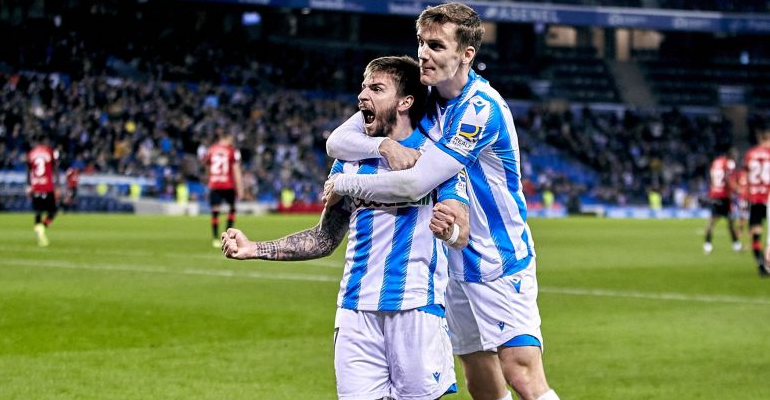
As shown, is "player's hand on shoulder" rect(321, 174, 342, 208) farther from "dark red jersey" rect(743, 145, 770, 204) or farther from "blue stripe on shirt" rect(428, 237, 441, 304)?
"dark red jersey" rect(743, 145, 770, 204)

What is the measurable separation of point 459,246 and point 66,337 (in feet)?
21.2

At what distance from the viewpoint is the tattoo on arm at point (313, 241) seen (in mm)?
4562

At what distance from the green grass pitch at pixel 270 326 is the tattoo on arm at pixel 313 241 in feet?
9.67

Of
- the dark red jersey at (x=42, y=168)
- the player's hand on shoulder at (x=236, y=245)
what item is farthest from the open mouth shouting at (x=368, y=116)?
the dark red jersey at (x=42, y=168)

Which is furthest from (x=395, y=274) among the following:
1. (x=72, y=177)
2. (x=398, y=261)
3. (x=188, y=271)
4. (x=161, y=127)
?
(x=161, y=127)

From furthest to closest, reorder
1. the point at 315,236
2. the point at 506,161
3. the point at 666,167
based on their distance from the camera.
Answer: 1. the point at 666,167
2. the point at 506,161
3. the point at 315,236

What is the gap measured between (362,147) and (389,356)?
0.79 meters

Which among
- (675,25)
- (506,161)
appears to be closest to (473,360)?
(506,161)

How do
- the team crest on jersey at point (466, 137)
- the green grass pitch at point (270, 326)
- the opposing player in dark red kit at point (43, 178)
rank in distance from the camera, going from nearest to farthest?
the team crest on jersey at point (466, 137), the green grass pitch at point (270, 326), the opposing player in dark red kit at point (43, 178)

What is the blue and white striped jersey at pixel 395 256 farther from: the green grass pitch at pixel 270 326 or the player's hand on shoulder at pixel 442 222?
the green grass pitch at pixel 270 326

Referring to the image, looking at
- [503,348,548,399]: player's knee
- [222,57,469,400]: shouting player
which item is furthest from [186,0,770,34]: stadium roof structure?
[222,57,469,400]: shouting player

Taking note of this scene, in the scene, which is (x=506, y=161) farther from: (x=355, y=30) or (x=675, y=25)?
(x=675, y=25)

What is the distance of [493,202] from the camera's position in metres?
4.92

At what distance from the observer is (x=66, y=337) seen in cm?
986
